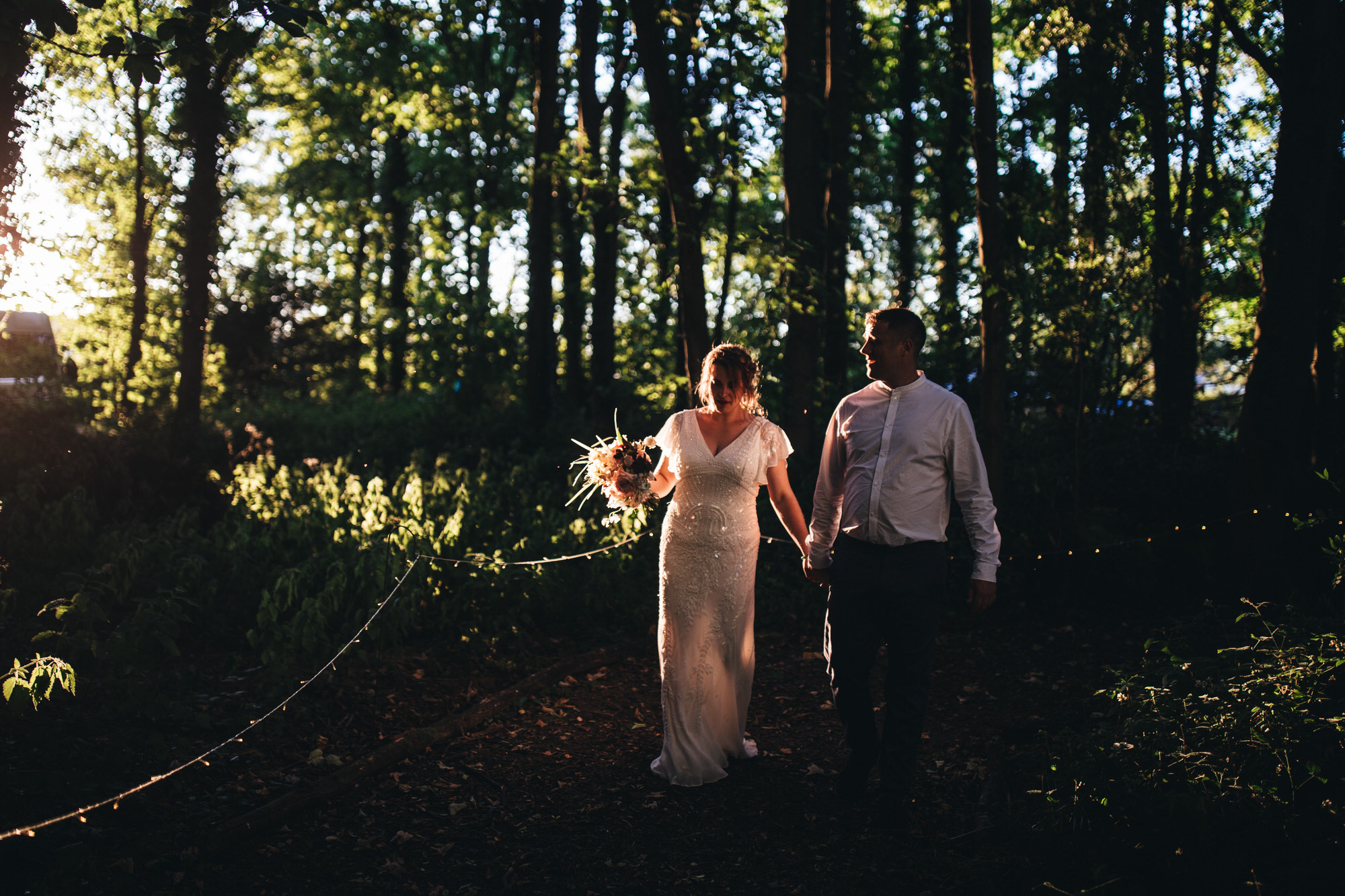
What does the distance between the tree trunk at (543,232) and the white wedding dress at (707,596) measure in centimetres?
1074

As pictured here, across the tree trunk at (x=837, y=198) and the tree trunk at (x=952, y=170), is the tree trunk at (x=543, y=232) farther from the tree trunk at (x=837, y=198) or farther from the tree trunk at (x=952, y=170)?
the tree trunk at (x=952, y=170)

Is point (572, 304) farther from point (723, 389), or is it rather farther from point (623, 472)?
point (723, 389)

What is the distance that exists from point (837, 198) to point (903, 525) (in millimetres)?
11149

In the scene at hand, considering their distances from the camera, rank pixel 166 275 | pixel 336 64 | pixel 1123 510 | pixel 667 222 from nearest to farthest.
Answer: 1. pixel 1123 510
2. pixel 667 222
3. pixel 336 64
4. pixel 166 275

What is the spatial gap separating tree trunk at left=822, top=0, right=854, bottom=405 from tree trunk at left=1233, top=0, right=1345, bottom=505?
4.91 meters

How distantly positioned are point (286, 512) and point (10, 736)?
16.9 feet

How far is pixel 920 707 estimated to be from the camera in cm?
450

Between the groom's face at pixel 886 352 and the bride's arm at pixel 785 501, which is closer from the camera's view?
the groom's face at pixel 886 352

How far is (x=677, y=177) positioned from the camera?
889cm

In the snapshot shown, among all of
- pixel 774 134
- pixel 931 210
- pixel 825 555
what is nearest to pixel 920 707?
pixel 825 555

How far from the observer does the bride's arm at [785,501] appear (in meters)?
5.32

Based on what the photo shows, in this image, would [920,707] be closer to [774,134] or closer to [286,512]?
[286,512]

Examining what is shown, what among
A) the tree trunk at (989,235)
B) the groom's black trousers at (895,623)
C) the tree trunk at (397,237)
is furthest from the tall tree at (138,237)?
the groom's black trousers at (895,623)

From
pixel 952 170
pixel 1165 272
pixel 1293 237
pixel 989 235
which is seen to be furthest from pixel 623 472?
pixel 952 170
